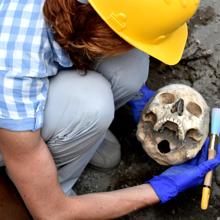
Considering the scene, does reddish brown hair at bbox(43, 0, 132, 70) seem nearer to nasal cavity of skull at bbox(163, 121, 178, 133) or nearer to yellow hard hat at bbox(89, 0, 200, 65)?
yellow hard hat at bbox(89, 0, 200, 65)

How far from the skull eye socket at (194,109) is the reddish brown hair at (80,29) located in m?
0.53

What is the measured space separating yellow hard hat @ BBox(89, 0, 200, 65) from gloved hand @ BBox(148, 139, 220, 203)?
49cm

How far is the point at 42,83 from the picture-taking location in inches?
61.3

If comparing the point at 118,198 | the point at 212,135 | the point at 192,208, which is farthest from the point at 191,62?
the point at 118,198

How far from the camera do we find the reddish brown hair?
143 centimetres

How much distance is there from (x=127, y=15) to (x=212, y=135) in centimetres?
72

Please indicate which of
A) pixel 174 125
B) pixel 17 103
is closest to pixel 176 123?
pixel 174 125

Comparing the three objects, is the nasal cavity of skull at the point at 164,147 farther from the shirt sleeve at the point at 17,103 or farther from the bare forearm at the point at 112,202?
the shirt sleeve at the point at 17,103

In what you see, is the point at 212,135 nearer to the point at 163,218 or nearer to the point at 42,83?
the point at 163,218

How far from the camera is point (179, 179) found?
183 cm

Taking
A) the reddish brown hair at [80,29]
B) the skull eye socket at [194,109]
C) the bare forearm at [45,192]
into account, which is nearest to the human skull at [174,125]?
the skull eye socket at [194,109]

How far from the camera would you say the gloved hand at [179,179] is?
1.81 meters

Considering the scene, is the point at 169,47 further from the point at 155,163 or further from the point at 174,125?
the point at 155,163

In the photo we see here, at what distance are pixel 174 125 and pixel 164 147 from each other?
12 cm
